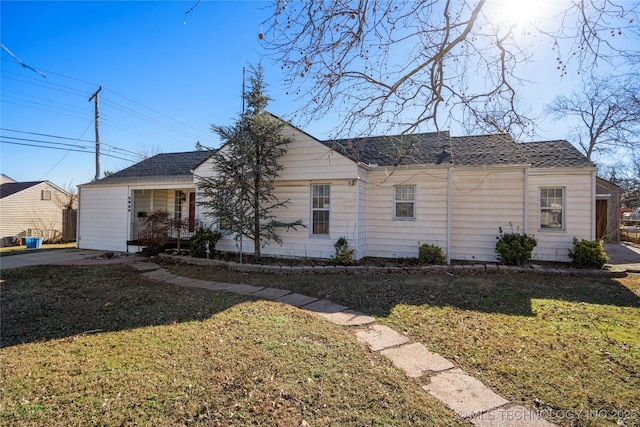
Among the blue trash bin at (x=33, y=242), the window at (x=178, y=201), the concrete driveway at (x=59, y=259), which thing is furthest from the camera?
the blue trash bin at (x=33, y=242)

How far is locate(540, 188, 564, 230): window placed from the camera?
988 centimetres

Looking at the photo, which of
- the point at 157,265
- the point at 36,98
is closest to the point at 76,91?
the point at 36,98

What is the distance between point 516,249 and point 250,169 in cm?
824

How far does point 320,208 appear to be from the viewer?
9914 mm

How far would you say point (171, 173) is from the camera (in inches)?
534

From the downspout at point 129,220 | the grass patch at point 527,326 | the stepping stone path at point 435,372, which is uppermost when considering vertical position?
the downspout at point 129,220

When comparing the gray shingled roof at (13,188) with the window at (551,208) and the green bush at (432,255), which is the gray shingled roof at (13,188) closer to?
the green bush at (432,255)

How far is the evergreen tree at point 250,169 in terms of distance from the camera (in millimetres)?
9375

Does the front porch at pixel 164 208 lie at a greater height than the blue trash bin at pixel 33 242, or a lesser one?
greater

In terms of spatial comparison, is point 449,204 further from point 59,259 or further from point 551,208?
point 59,259

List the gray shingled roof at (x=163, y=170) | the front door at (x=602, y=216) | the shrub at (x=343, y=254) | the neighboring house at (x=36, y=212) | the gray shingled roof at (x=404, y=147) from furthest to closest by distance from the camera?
the neighboring house at (x=36, y=212) < the front door at (x=602, y=216) < the gray shingled roof at (x=163, y=170) < the gray shingled roof at (x=404, y=147) < the shrub at (x=343, y=254)

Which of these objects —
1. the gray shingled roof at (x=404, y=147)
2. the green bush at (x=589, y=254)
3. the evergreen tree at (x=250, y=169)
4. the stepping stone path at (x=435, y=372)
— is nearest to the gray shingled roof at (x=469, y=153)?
the gray shingled roof at (x=404, y=147)

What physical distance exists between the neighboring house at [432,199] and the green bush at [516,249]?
0.76m

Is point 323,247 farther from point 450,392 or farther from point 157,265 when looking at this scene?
point 450,392
